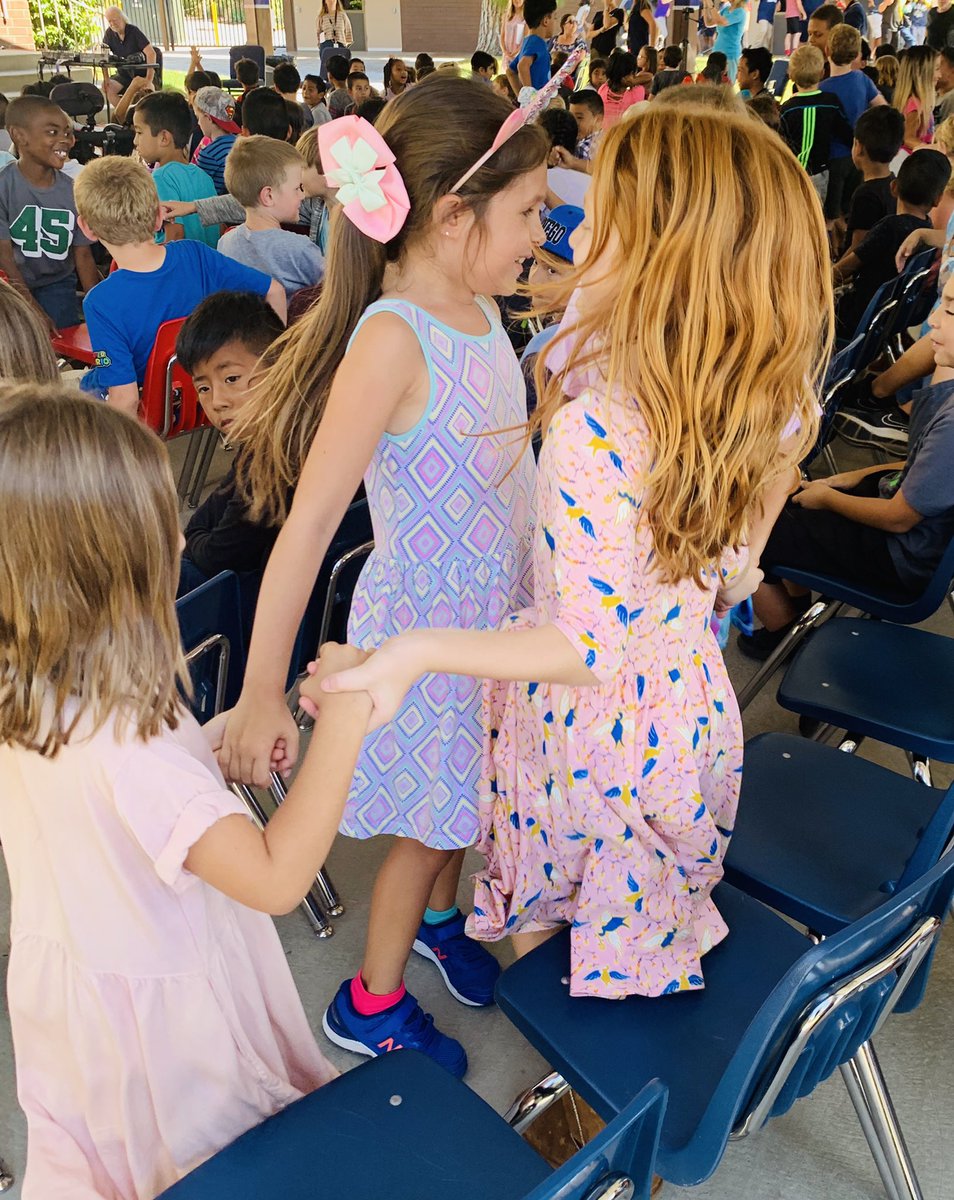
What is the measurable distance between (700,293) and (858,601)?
55.0 inches

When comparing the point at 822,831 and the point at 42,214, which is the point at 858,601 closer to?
the point at 822,831

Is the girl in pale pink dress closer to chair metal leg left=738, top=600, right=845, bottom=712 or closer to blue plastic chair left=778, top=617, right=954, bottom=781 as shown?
blue plastic chair left=778, top=617, right=954, bottom=781

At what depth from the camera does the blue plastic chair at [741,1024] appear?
90 cm

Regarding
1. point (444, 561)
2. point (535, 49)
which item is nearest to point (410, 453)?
point (444, 561)

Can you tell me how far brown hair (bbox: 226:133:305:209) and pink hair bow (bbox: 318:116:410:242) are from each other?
2343 mm

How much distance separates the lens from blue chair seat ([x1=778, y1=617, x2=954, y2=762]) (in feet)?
5.70

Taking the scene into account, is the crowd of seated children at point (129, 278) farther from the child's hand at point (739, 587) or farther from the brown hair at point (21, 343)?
the child's hand at point (739, 587)

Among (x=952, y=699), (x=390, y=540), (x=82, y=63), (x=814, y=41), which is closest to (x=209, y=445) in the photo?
(x=390, y=540)

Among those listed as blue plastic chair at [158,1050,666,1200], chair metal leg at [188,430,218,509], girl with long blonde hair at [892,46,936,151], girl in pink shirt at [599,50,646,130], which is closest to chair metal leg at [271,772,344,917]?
blue plastic chair at [158,1050,666,1200]

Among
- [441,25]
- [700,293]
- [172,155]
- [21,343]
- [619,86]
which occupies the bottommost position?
[21,343]

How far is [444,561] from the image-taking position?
1411mm

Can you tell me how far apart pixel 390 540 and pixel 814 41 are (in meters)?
7.07

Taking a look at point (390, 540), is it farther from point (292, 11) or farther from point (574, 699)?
point (292, 11)

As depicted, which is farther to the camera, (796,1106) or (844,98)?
(844,98)
